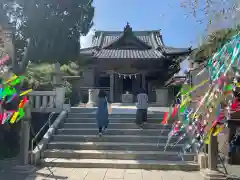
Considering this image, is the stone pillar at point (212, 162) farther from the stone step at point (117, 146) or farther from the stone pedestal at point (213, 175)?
the stone step at point (117, 146)

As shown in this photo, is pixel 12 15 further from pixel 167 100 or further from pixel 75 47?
pixel 167 100

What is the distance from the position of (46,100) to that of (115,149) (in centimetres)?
420

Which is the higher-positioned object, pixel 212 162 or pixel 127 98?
pixel 127 98

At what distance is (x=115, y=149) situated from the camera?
24.0 feet

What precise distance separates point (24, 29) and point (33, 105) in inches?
127

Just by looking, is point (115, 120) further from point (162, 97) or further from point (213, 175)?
point (162, 97)

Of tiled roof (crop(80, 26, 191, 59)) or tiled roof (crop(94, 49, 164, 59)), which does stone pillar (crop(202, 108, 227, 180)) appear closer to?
tiled roof (crop(80, 26, 191, 59))

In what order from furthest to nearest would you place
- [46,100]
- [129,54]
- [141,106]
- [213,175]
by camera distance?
[129,54] < [46,100] < [141,106] < [213,175]

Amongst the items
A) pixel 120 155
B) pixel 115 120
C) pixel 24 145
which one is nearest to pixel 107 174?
pixel 120 155

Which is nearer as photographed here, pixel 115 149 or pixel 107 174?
pixel 107 174

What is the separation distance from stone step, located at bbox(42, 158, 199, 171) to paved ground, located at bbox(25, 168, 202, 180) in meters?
0.18

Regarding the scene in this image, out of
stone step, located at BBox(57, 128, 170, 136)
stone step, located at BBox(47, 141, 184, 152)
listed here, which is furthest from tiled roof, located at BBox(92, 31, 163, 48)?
stone step, located at BBox(47, 141, 184, 152)

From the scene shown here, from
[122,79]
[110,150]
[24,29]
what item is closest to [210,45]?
[110,150]

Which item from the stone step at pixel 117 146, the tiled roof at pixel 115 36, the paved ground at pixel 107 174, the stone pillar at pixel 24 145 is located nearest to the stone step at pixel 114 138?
the stone step at pixel 117 146
